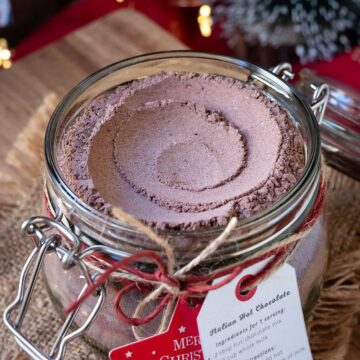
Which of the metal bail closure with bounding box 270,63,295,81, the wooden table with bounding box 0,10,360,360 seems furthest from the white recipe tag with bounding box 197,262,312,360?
the wooden table with bounding box 0,10,360,360

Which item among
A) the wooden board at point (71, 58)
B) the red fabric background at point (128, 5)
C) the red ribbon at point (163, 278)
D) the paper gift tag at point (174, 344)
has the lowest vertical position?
the red fabric background at point (128, 5)

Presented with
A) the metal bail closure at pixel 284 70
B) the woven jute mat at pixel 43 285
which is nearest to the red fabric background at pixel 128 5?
the woven jute mat at pixel 43 285

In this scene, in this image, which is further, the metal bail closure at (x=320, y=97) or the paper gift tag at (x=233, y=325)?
the metal bail closure at (x=320, y=97)

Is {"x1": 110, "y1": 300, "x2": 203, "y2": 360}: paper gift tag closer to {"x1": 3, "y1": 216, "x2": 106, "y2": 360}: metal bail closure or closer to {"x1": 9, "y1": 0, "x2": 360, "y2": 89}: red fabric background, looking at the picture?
{"x1": 3, "y1": 216, "x2": 106, "y2": 360}: metal bail closure

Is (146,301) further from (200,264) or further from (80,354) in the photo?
(80,354)

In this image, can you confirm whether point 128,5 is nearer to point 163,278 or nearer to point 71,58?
point 71,58

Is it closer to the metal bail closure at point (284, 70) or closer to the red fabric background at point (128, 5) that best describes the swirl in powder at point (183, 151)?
the metal bail closure at point (284, 70)
